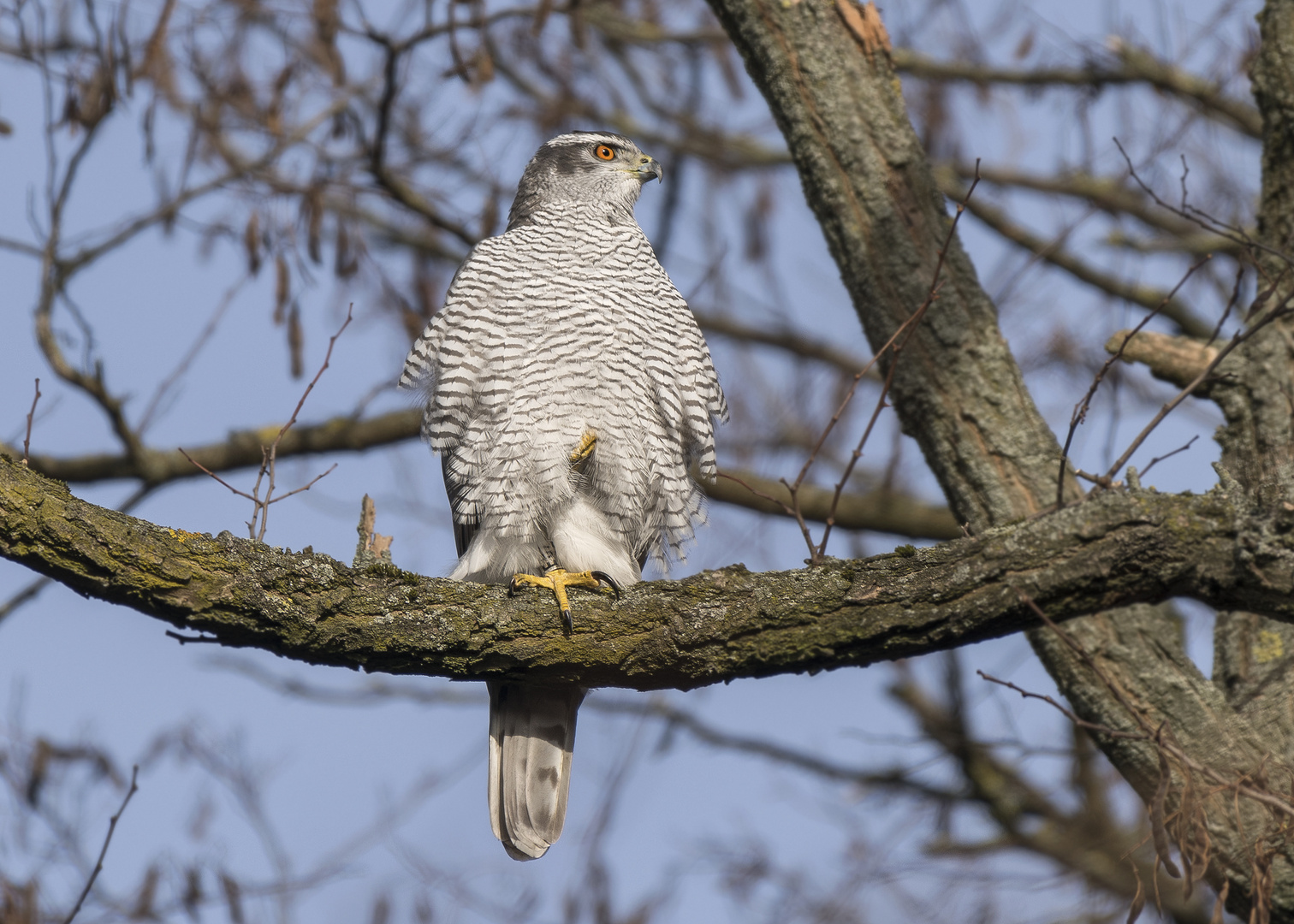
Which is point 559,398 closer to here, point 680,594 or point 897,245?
point 680,594

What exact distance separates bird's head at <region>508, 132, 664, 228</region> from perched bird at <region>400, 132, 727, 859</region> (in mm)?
731

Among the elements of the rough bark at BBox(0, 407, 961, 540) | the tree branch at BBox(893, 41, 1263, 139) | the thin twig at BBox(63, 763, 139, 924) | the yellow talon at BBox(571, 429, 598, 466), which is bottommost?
the thin twig at BBox(63, 763, 139, 924)

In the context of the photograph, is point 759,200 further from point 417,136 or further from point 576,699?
point 576,699

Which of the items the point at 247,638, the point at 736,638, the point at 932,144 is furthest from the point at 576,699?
the point at 932,144

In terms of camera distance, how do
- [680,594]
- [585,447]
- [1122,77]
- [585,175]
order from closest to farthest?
[680,594] < [585,447] < [585,175] < [1122,77]

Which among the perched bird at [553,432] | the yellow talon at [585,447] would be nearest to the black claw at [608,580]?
the perched bird at [553,432]

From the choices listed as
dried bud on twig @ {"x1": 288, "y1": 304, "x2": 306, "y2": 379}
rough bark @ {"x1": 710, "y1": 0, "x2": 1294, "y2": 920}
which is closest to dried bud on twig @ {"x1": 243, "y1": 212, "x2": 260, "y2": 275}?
dried bud on twig @ {"x1": 288, "y1": 304, "x2": 306, "y2": 379}

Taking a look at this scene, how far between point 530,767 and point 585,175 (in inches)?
106

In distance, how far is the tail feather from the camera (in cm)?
380

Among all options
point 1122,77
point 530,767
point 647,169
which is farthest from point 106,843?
point 1122,77

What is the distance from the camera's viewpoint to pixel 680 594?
2.96 meters

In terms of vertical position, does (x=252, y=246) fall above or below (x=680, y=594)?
above

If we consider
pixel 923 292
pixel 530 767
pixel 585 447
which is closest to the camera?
pixel 530 767

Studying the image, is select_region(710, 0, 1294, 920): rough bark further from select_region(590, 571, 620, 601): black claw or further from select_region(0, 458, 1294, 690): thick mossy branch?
select_region(590, 571, 620, 601): black claw
